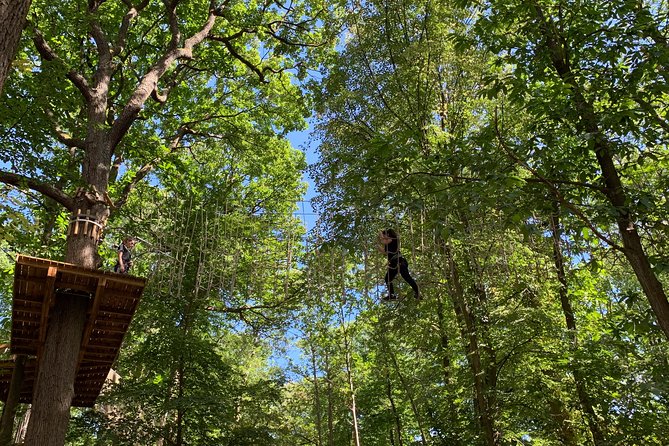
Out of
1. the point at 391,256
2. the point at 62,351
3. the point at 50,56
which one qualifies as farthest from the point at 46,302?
the point at 50,56

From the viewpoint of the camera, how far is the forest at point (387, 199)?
4.40 meters

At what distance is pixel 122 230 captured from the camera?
916 cm

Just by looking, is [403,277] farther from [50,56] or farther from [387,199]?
[50,56]

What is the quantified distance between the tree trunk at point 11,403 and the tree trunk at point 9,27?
576 centimetres

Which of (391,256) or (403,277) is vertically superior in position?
(391,256)

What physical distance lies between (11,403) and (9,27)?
19.9ft

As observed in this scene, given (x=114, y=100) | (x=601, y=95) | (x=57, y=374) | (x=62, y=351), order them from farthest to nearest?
(x=114, y=100) → (x=62, y=351) → (x=57, y=374) → (x=601, y=95)

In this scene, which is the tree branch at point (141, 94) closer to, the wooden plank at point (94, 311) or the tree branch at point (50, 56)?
the tree branch at point (50, 56)

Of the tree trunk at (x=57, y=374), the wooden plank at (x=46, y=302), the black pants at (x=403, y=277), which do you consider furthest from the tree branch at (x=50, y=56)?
the black pants at (x=403, y=277)

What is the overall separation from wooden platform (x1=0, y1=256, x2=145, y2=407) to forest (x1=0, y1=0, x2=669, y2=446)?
18 centimetres

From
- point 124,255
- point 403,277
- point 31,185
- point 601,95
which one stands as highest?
point 31,185

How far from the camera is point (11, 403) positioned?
642 cm

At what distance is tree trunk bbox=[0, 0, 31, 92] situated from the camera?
7.52ft

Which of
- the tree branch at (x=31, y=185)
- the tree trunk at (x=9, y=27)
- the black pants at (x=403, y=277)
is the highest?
the tree branch at (x=31, y=185)
